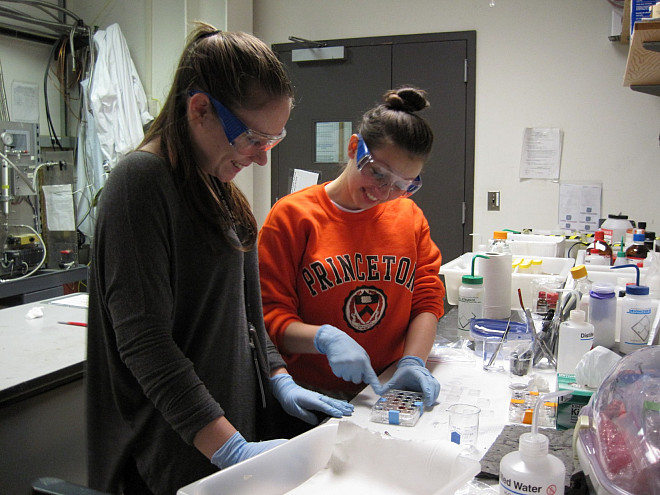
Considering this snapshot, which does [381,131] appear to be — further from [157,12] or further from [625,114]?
[157,12]

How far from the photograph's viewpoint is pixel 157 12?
4184 millimetres

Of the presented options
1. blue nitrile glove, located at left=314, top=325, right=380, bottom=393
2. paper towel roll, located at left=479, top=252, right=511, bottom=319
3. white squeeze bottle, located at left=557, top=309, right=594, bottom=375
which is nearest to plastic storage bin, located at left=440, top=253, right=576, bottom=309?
paper towel roll, located at left=479, top=252, right=511, bottom=319

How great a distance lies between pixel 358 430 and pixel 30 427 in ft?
Answer: 4.39

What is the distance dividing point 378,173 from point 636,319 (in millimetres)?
798

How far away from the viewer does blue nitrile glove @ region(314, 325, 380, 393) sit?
4.55 feet

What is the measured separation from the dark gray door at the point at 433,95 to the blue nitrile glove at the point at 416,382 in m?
2.49

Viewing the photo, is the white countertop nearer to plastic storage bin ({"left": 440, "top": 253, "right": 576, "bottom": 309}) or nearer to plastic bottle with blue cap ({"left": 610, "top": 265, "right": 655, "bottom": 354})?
plastic storage bin ({"left": 440, "top": 253, "right": 576, "bottom": 309})

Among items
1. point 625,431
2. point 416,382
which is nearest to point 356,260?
point 416,382

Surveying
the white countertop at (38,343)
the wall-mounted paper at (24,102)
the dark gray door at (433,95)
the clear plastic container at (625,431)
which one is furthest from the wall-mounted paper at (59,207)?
the clear plastic container at (625,431)

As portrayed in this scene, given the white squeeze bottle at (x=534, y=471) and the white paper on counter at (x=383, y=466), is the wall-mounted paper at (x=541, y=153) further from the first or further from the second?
the white squeeze bottle at (x=534, y=471)

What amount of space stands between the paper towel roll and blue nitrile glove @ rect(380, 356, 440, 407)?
0.70 m

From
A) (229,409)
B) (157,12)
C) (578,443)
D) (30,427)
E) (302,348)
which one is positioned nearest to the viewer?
(578,443)

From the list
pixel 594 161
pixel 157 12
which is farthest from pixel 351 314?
pixel 157 12

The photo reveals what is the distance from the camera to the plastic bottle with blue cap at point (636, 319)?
159 cm
